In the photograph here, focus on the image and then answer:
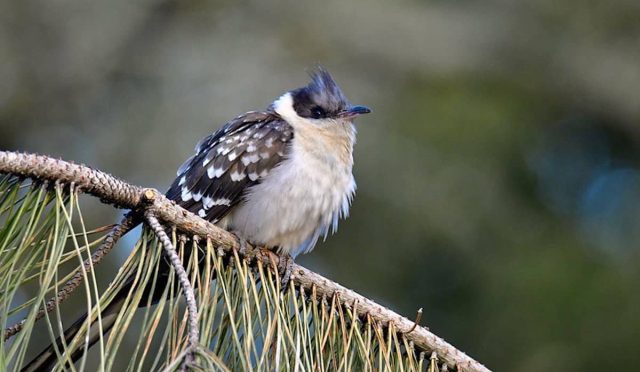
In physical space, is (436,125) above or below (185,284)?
above

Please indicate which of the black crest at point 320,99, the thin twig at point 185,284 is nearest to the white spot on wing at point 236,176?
Result: the black crest at point 320,99

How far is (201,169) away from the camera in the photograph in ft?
12.6

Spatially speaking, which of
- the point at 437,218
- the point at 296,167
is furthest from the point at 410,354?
the point at 437,218

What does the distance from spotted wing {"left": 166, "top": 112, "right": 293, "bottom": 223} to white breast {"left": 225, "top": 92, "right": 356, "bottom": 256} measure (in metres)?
0.05

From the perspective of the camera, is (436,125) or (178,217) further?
(436,125)

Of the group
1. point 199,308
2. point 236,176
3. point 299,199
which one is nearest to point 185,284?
point 199,308

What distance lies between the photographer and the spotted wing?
3713 mm

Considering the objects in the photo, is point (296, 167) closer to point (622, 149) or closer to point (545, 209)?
point (545, 209)

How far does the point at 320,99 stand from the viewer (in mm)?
4414

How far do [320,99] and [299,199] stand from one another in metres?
0.88

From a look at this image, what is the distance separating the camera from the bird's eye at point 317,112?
434cm

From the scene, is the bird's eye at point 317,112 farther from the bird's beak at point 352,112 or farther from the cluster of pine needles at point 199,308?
the cluster of pine needles at point 199,308

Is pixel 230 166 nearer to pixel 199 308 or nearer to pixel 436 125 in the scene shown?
pixel 199 308

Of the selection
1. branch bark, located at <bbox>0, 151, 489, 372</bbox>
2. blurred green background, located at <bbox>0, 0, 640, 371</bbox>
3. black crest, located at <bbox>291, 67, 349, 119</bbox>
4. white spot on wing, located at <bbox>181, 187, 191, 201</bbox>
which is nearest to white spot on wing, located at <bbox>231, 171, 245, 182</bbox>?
white spot on wing, located at <bbox>181, 187, 191, 201</bbox>
